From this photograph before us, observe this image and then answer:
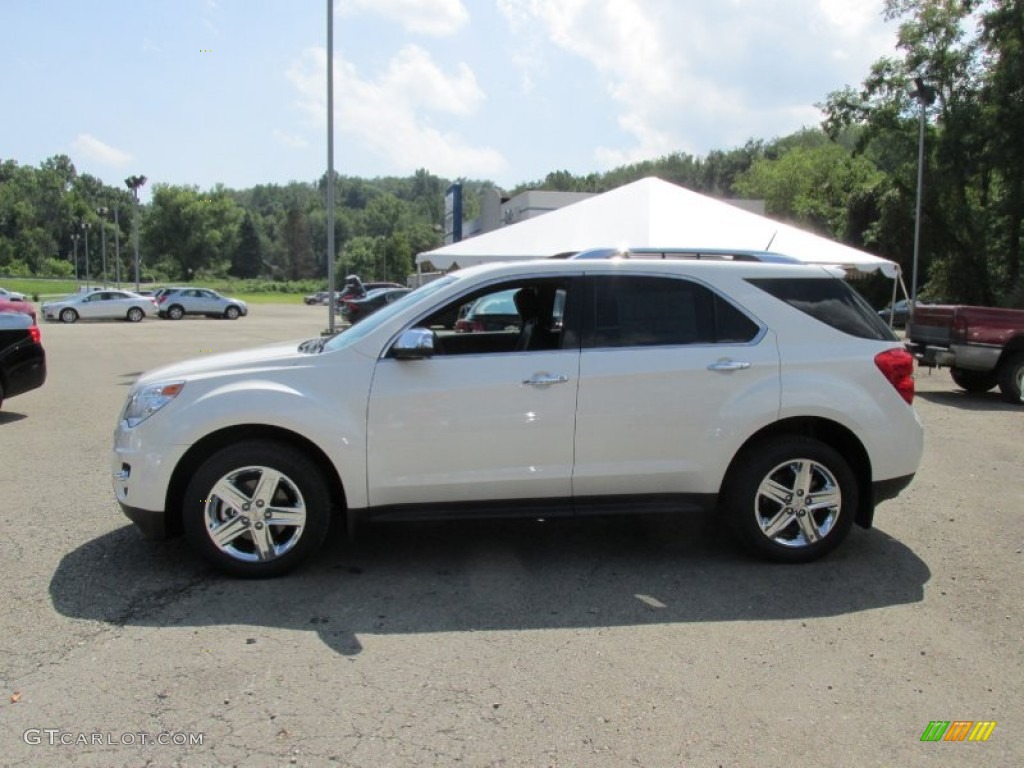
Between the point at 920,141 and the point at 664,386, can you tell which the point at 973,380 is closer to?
the point at 664,386

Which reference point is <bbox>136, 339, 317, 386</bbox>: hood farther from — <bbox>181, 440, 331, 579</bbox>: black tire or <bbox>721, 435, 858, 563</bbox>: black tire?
<bbox>721, 435, 858, 563</bbox>: black tire

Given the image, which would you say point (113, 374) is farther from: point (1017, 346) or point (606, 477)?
point (1017, 346)

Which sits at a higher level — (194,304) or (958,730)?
(958,730)

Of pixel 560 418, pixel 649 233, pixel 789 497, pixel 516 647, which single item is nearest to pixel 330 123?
pixel 649 233

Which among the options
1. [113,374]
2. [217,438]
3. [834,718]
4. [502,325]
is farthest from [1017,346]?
[113,374]

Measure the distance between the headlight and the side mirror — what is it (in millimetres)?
1188

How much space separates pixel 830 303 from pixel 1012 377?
329 inches

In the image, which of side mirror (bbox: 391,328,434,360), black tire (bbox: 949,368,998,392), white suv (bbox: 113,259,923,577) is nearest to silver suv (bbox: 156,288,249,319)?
black tire (bbox: 949,368,998,392)

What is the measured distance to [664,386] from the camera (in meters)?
4.54

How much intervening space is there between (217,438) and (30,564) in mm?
1416

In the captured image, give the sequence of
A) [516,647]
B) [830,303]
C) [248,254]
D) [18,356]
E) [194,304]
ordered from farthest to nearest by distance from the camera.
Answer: [248,254]
[194,304]
[18,356]
[830,303]
[516,647]

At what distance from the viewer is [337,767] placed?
277 centimetres

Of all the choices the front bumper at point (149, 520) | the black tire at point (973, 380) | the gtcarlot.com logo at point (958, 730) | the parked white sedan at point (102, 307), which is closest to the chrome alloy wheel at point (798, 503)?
the gtcarlot.com logo at point (958, 730)

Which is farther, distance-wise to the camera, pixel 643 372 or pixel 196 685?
pixel 643 372
